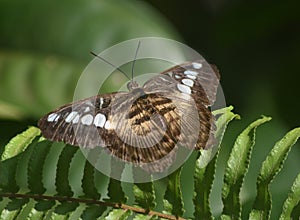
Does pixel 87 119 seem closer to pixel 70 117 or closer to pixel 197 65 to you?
pixel 70 117

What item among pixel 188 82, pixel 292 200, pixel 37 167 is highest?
pixel 188 82

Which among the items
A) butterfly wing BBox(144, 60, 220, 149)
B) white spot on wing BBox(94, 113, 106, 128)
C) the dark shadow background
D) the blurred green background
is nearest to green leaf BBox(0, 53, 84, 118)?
the blurred green background

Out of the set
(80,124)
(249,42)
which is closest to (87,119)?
(80,124)

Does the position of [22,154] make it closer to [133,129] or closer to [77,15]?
[133,129]

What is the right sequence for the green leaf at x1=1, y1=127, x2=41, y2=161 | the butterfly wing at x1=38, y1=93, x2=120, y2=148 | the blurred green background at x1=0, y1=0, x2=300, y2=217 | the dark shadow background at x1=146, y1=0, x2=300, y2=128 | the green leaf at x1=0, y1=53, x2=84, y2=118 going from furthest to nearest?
the dark shadow background at x1=146, y1=0, x2=300, y2=128 → the green leaf at x1=0, y1=53, x2=84, y2=118 → the blurred green background at x1=0, y1=0, x2=300, y2=217 → the green leaf at x1=1, y1=127, x2=41, y2=161 → the butterfly wing at x1=38, y1=93, x2=120, y2=148

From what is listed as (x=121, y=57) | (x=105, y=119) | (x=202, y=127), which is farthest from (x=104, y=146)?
(x=121, y=57)

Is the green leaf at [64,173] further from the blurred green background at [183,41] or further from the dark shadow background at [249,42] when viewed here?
the dark shadow background at [249,42]

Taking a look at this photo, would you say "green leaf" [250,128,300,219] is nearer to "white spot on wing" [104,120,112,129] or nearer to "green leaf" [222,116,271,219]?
"green leaf" [222,116,271,219]
